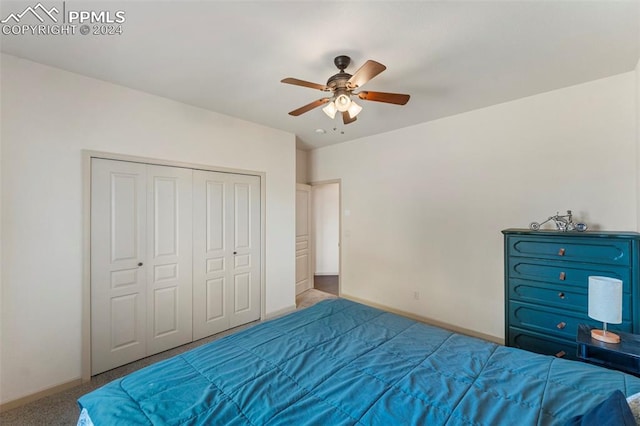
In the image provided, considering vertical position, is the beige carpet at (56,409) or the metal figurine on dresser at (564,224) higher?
the metal figurine on dresser at (564,224)

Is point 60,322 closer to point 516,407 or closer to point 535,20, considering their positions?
point 516,407

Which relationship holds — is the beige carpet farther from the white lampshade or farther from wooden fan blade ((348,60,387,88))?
the white lampshade

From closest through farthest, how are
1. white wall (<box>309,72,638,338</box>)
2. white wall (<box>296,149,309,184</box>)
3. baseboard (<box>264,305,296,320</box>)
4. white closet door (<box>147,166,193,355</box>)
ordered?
white wall (<box>309,72,638,338</box>), white closet door (<box>147,166,193,355</box>), baseboard (<box>264,305,296,320</box>), white wall (<box>296,149,309,184</box>)

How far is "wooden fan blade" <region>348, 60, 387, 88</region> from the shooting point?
1693 mm

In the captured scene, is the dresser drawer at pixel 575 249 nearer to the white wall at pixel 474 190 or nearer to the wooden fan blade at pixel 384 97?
the white wall at pixel 474 190

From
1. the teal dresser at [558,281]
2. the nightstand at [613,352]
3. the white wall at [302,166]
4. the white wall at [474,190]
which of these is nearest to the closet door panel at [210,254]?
the white wall at [302,166]

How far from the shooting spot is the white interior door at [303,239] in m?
4.82

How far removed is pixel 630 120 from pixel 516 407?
284cm

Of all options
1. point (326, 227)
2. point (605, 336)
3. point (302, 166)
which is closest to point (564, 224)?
point (605, 336)

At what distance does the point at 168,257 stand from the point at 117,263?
0.46 metres

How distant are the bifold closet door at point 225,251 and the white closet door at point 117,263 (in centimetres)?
56

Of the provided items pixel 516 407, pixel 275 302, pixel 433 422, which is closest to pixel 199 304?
pixel 275 302

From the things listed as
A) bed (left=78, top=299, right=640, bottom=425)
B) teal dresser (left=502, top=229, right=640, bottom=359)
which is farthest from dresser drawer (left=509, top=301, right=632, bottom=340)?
bed (left=78, top=299, right=640, bottom=425)

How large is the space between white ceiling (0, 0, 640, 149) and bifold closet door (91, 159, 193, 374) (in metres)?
0.95
